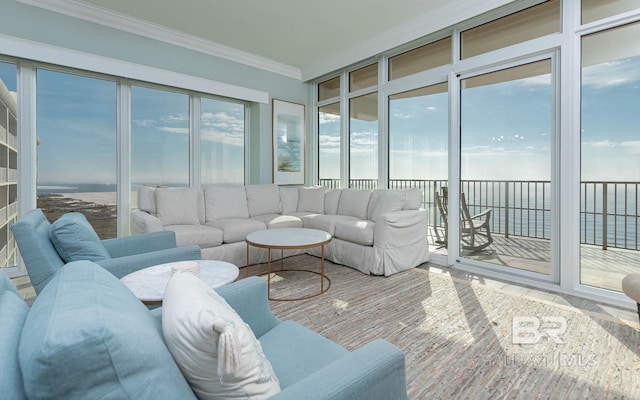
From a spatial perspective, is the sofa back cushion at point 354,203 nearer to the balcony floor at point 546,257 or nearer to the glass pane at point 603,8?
the balcony floor at point 546,257

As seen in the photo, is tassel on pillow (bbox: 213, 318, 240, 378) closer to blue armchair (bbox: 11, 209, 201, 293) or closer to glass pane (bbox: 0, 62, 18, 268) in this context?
blue armchair (bbox: 11, 209, 201, 293)

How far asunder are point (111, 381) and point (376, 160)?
445 cm

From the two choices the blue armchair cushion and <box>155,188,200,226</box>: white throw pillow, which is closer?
the blue armchair cushion

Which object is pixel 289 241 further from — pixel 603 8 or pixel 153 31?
pixel 603 8

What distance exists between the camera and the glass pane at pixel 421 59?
3908 mm

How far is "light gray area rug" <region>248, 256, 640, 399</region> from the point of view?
1660 mm

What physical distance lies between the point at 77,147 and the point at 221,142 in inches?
70.9

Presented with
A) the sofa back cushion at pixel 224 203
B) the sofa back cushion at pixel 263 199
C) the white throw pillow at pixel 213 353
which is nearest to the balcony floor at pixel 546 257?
the sofa back cushion at pixel 263 199

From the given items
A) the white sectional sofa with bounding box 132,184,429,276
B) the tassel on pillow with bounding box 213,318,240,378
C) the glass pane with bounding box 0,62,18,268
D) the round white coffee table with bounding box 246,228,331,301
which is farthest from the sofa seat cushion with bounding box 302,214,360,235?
the tassel on pillow with bounding box 213,318,240,378

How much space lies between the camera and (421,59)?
414 cm

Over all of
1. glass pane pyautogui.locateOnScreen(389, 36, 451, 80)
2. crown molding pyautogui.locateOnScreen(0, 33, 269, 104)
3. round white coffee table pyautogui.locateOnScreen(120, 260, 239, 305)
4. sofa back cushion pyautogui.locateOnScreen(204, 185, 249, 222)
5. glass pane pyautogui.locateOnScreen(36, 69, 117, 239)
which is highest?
glass pane pyautogui.locateOnScreen(389, 36, 451, 80)

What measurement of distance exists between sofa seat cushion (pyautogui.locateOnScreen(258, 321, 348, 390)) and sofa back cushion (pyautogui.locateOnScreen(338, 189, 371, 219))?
292cm

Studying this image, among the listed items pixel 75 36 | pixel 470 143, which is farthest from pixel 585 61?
pixel 75 36

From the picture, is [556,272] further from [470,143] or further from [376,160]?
[376,160]
